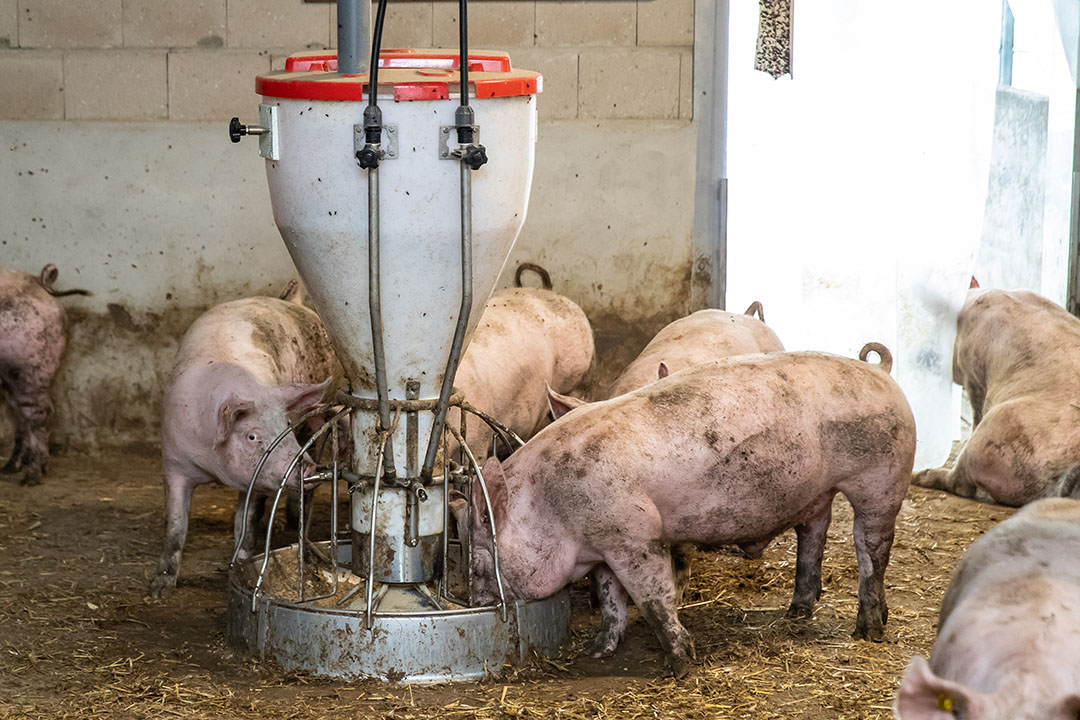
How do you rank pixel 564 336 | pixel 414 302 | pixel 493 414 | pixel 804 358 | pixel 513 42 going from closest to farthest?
pixel 414 302
pixel 804 358
pixel 493 414
pixel 564 336
pixel 513 42

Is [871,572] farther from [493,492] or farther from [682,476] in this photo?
[493,492]

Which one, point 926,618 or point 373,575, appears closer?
point 373,575

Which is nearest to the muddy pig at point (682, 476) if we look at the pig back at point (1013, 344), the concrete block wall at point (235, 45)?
the pig back at point (1013, 344)

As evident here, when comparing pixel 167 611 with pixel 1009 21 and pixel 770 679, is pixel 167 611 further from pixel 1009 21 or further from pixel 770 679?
pixel 1009 21

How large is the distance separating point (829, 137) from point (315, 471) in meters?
3.69

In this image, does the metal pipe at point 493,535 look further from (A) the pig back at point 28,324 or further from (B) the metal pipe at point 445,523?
(A) the pig back at point 28,324

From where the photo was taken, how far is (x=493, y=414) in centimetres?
586

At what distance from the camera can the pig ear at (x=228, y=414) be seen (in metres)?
5.11

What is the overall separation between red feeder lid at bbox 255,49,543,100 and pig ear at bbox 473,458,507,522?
119cm

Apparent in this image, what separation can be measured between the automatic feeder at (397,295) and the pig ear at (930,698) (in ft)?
6.58

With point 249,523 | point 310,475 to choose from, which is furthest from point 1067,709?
point 249,523

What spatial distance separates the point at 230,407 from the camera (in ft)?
16.8

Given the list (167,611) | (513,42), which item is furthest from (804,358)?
(513,42)

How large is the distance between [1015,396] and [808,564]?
2.19 m
